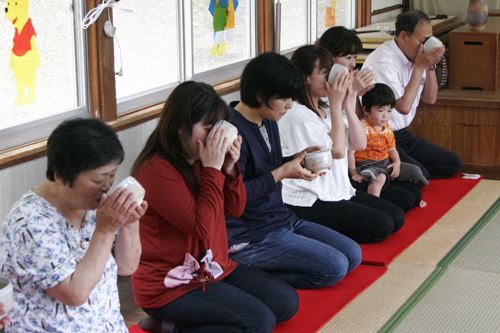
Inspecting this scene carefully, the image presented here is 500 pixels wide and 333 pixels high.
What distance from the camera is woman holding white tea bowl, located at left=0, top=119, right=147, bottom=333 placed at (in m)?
1.42

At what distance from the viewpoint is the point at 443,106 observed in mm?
4430

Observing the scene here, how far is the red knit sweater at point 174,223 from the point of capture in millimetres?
1902

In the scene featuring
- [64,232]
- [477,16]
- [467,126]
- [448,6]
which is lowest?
[467,126]

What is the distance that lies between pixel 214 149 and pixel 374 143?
1.75 meters

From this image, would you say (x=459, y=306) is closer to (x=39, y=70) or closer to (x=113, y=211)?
(x=113, y=211)

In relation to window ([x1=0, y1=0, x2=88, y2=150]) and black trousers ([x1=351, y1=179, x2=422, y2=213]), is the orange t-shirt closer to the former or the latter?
black trousers ([x1=351, y1=179, x2=422, y2=213])

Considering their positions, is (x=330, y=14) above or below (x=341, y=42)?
above

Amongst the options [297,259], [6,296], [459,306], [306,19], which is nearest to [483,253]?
[459,306]

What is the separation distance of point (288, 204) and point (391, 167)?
0.95 metres

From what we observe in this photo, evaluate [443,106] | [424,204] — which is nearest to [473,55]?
[443,106]

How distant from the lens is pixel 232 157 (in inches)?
80.4

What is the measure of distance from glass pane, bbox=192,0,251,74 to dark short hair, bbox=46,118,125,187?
2.27 metres

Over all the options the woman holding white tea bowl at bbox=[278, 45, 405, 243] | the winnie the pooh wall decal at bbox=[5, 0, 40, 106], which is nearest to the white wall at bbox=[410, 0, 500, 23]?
the woman holding white tea bowl at bbox=[278, 45, 405, 243]

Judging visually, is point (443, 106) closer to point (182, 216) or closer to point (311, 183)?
point (311, 183)
